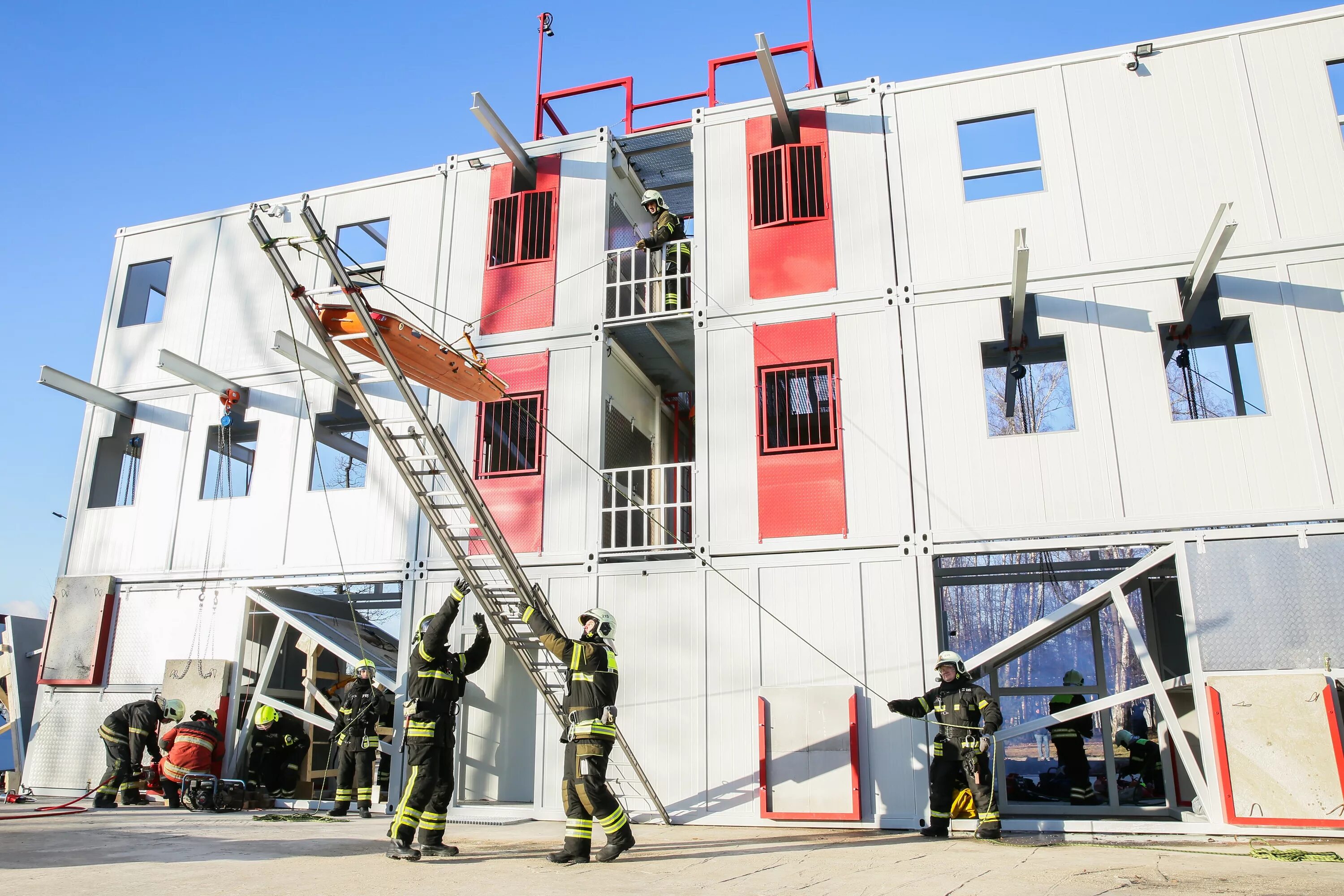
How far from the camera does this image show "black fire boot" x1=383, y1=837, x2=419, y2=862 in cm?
771

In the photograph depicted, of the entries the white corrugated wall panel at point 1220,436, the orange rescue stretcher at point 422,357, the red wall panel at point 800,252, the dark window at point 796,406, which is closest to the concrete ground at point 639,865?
the white corrugated wall panel at point 1220,436

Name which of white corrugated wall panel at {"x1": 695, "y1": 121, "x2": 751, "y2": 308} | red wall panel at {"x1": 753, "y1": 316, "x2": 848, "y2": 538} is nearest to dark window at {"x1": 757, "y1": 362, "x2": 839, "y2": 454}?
red wall panel at {"x1": 753, "y1": 316, "x2": 848, "y2": 538}

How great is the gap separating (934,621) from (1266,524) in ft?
12.8

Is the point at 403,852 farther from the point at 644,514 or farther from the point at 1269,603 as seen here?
the point at 1269,603

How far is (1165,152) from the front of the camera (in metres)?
12.0

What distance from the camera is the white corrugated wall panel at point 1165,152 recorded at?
38.4 ft

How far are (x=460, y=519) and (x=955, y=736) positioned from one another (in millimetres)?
7013

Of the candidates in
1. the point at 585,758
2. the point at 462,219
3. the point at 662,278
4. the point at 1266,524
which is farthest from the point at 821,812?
the point at 462,219

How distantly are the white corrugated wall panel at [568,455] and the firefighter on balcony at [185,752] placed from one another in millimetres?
5273

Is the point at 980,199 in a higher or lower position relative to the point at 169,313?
lower

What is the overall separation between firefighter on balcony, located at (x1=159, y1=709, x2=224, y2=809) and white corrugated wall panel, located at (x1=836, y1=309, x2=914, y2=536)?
30.2 ft

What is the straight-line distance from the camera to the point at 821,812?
35.4ft

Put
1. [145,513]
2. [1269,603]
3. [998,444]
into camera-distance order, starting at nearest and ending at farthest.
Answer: [1269,603] < [998,444] < [145,513]

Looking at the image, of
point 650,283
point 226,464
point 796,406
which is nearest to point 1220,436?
point 796,406
